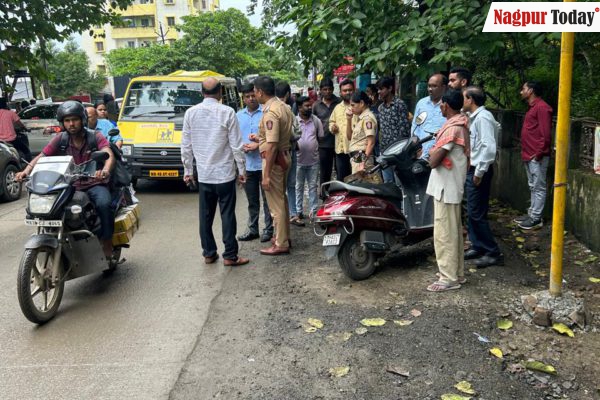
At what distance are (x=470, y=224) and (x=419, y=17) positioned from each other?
2394 millimetres

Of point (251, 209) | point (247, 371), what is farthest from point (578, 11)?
point (251, 209)

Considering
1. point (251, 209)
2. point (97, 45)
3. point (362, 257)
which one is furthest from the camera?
point (97, 45)

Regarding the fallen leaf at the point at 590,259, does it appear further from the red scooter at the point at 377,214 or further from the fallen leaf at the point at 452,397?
the fallen leaf at the point at 452,397

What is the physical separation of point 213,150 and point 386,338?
104 inches

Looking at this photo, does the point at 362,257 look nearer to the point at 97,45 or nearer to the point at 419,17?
the point at 419,17

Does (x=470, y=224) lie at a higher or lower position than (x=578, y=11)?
lower

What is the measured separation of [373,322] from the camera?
14.1 feet

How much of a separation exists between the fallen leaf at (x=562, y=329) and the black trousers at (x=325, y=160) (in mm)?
4486

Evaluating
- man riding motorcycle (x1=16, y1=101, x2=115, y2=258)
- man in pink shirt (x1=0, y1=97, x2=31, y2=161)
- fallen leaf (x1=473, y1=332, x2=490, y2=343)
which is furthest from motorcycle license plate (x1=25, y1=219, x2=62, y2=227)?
man in pink shirt (x1=0, y1=97, x2=31, y2=161)

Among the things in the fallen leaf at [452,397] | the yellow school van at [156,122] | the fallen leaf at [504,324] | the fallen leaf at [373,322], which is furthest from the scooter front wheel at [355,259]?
the yellow school van at [156,122]

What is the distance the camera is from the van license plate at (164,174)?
9.80 metres

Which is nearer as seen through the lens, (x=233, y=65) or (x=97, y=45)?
(x=233, y=65)

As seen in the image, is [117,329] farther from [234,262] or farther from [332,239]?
[332,239]

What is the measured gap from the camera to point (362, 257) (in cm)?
524
